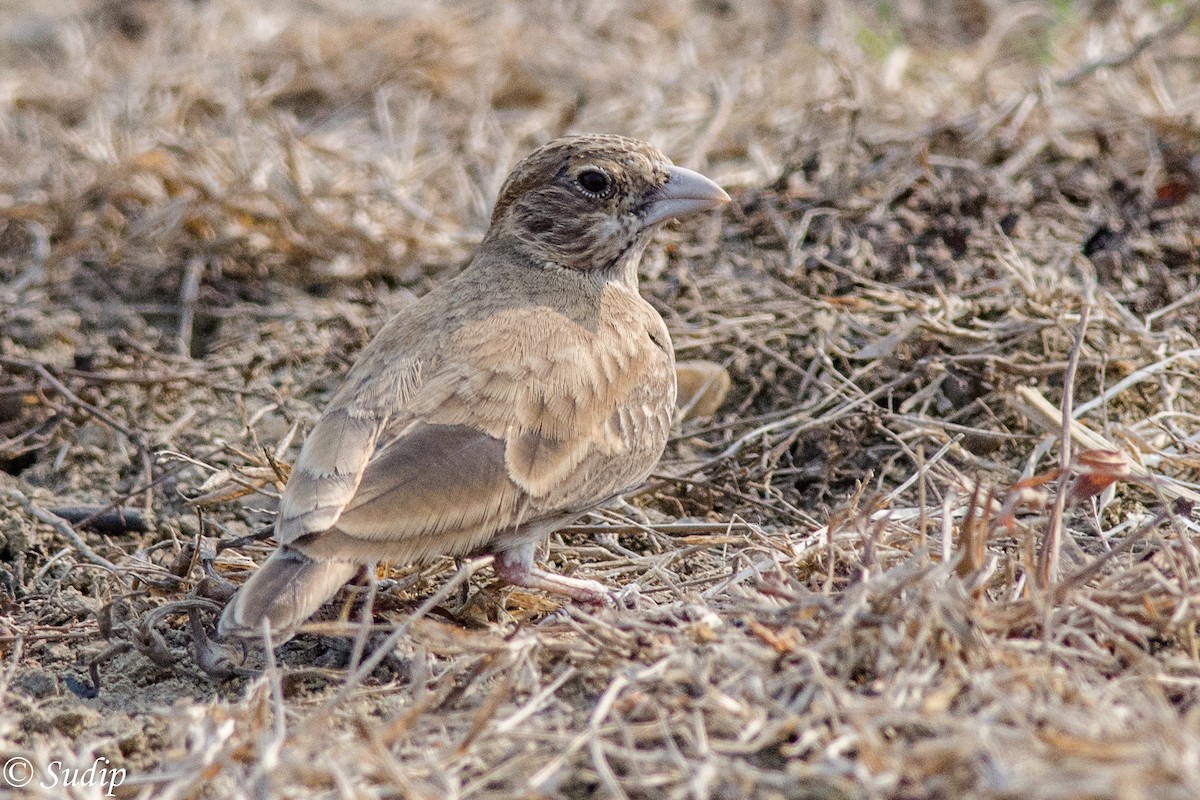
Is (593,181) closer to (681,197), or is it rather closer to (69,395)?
(681,197)

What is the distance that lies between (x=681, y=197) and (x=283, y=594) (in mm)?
1997

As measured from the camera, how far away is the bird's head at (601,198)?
4.50 m

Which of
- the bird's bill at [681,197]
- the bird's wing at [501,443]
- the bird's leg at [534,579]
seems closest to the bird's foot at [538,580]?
the bird's leg at [534,579]

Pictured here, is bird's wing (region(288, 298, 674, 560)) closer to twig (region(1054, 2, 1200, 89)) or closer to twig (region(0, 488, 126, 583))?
twig (region(0, 488, 126, 583))

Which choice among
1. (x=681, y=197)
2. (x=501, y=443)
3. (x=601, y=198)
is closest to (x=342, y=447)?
(x=501, y=443)

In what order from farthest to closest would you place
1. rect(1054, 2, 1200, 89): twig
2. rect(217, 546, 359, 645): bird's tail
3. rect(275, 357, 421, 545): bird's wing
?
rect(1054, 2, 1200, 89): twig, rect(275, 357, 421, 545): bird's wing, rect(217, 546, 359, 645): bird's tail

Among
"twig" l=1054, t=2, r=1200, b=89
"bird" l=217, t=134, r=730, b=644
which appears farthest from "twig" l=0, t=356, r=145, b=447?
"twig" l=1054, t=2, r=1200, b=89

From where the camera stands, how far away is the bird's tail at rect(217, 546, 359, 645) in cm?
318

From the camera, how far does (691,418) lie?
520 centimetres

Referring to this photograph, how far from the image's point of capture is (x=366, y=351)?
420 centimetres

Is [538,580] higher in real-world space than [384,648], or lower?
lower

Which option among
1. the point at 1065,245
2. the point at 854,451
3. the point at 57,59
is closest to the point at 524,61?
the point at 57,59

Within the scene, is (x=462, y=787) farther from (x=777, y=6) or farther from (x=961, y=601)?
(x=777, y=6)

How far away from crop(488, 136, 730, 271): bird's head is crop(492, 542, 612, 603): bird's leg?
1.11 meters
